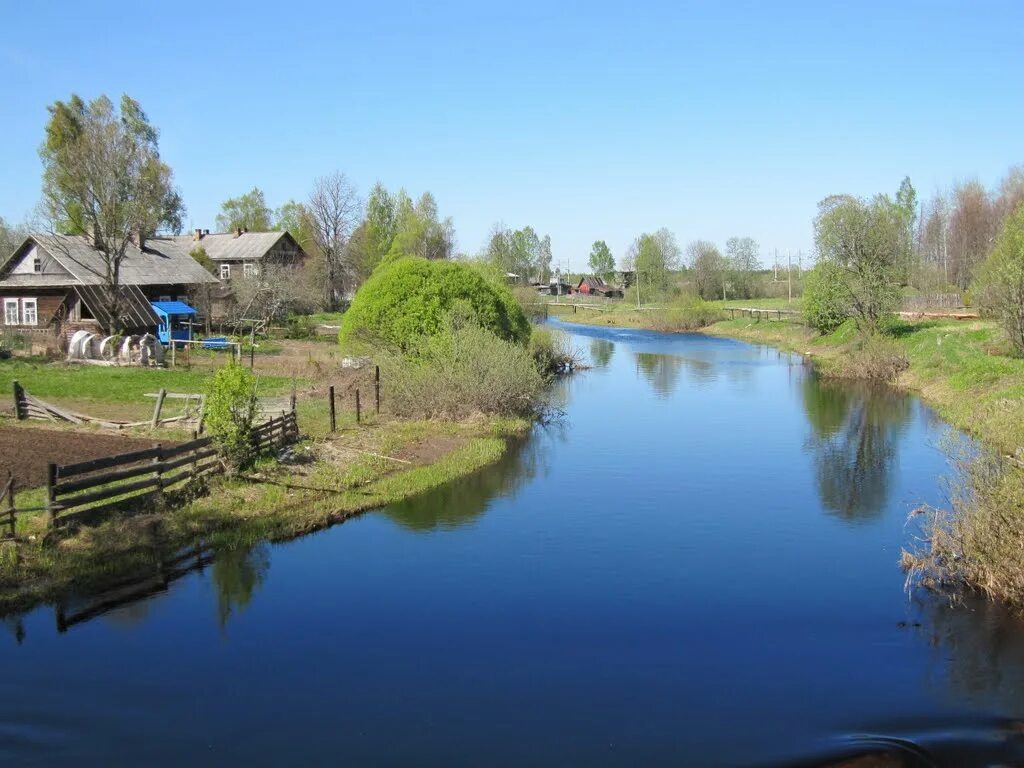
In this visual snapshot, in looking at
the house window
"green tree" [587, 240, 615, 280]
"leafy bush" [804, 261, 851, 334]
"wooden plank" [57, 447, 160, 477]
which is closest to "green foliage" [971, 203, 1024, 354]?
"leafy bush" [804, 261, 851, 334]

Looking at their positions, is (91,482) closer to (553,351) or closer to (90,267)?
(553,351)

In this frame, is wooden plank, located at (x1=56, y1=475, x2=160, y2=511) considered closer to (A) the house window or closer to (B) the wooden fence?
(B) the wooden fence

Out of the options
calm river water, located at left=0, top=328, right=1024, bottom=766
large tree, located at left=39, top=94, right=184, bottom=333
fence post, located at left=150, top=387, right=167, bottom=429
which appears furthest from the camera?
large tree, located at left=39, top=94, right=184, bottom=333

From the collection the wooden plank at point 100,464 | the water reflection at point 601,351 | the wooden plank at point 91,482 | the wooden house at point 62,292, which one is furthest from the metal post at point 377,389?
the water reflection at point 601,351

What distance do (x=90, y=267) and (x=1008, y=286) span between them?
136 feet

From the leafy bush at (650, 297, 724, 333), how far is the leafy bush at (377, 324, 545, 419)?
170 feet

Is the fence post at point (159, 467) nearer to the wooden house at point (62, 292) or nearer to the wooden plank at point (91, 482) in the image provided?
the wooden plank at point (91, 482)

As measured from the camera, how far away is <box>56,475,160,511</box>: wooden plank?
49.6 ft

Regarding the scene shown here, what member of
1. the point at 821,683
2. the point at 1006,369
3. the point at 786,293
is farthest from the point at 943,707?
the point at 786,293

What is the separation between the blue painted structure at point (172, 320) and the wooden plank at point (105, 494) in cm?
3029

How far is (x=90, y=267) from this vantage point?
149ft

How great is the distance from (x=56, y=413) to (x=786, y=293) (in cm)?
9748

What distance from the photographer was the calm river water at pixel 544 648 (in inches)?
422

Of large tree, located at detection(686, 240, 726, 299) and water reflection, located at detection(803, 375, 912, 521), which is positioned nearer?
water reflection, located at detection(803, 375, 912, 521)
